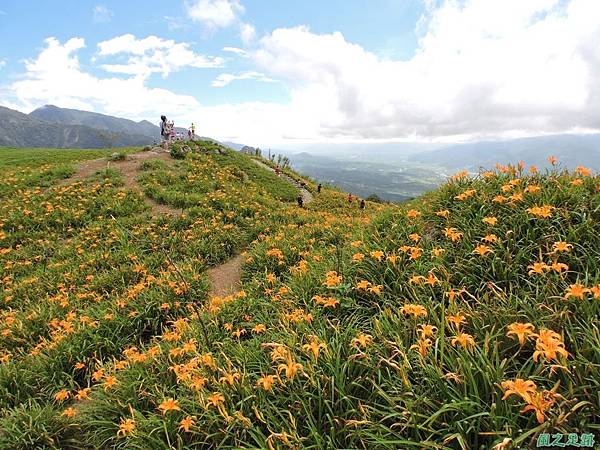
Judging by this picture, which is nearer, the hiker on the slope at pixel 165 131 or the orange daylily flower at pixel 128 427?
the orange daylily flower at pixel 128 427

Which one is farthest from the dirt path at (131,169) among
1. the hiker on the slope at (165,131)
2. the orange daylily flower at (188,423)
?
the orange daylily flower at (188,423)

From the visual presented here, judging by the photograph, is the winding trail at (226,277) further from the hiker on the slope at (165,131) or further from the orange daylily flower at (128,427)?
the hiker on the slope at (165,131)

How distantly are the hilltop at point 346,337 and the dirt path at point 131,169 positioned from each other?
4.46 metres

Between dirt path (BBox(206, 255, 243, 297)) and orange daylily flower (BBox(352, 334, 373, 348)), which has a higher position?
orange daylily flower (BBox(352, 334, 373, 348))

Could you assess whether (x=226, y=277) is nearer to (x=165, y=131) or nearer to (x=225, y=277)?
(x=225, y=277)

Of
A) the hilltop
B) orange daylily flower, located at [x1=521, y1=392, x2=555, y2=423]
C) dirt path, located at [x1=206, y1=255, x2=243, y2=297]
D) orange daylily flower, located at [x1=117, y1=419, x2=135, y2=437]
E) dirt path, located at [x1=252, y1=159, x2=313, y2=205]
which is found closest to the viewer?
orange daylily flower, located at [x1=521, y1=392, x2=555, y2=423]

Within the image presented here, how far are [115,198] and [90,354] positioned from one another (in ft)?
33.6

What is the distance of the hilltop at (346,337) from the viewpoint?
7.76 feet

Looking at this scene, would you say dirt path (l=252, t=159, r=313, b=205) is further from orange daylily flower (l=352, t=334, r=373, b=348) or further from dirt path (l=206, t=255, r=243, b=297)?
orange daylily flower (l=352, t=334, r=373, b=348)

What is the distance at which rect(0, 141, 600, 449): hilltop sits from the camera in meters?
2.37

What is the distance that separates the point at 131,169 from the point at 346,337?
18.6m

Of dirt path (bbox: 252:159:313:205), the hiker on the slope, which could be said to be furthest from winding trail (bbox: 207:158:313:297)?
the hiker on the slope

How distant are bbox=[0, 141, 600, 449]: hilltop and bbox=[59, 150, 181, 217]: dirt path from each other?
446cm

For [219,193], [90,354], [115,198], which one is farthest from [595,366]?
[115,198]
